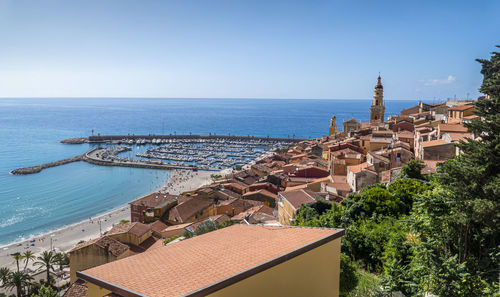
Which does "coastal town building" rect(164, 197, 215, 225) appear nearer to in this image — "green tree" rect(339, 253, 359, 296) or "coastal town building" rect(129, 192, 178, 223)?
"coastal town building" rect(129, 192, 178, 223)

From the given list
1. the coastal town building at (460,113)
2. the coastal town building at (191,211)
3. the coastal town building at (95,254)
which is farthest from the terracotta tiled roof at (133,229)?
the coastal town building at (460,113)

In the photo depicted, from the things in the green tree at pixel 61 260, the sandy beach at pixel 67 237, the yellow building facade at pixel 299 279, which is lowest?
the sandy beach at pixel 67 237

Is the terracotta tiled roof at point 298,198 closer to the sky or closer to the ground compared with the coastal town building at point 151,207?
closer to the sky

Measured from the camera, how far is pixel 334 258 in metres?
4.36

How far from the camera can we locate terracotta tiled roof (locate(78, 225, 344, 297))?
10.6 feet

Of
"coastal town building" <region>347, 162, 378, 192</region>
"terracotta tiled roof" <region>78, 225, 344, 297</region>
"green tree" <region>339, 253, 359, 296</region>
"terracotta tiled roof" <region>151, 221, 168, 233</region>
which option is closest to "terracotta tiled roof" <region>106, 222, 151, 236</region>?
"terracotta tiled roof" <region>151, 221, 168, 233</region>

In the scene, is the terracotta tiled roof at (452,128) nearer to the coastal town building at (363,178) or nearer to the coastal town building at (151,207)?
the coastal town building at (363,178)

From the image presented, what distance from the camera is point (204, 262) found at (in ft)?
12.5

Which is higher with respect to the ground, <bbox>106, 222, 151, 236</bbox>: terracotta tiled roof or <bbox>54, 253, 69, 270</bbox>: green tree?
<bbox>106, 222, 151, 236</bbox>: terracotta tiled roof

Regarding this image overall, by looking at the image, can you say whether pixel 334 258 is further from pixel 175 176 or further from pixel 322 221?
pixel 175 176

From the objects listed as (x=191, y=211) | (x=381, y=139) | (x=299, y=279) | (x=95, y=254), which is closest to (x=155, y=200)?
(x=191, y=211)

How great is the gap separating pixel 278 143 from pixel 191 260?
234 ft

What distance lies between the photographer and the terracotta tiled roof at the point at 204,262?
3.24 meters

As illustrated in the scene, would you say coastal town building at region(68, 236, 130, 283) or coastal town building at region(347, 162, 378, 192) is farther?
coastal town building at region(347, 162, 378, 192)
